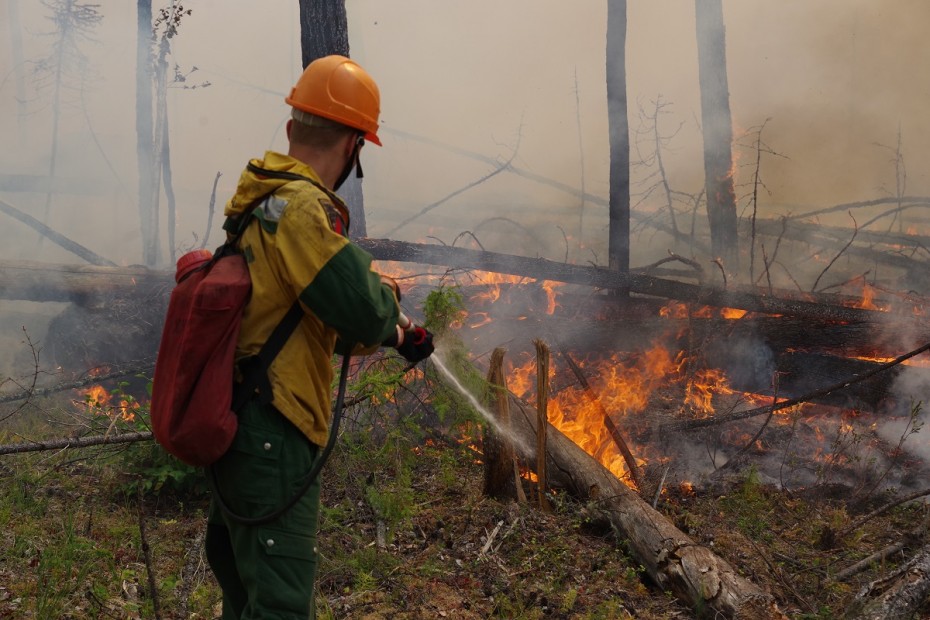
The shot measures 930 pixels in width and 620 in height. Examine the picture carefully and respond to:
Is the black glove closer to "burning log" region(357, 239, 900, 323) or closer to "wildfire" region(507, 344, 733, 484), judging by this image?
"wildfire" region(507, 344, 733, 484)

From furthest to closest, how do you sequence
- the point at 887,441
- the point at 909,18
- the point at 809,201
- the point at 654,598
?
the point at 909,18
the point at 809,201
the point at 887,441
the point at 654,598

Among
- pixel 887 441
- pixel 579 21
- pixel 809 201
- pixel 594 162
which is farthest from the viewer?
pixel 579 21

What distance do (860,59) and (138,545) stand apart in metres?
16.9

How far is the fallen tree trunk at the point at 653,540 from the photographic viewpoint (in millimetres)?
3939

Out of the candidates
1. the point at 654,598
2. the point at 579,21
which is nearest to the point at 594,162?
the point at 579,21

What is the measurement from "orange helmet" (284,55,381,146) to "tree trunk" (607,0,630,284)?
26.5 feet

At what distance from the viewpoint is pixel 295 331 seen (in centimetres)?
229

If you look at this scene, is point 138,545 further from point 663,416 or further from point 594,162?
point 594,162

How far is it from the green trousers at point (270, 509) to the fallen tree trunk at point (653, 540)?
259 cm

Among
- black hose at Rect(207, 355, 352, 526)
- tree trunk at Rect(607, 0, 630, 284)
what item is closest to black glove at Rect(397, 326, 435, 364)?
black hose at Rect(207, 355, 352, 526)

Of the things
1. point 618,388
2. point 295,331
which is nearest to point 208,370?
point 295,331

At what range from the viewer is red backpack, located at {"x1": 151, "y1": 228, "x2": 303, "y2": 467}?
7.08 feet

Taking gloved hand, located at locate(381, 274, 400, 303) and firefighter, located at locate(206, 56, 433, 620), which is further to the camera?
gloved hand, located at locate(381, 274, 400, 303)

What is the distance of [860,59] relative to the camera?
15.7m
